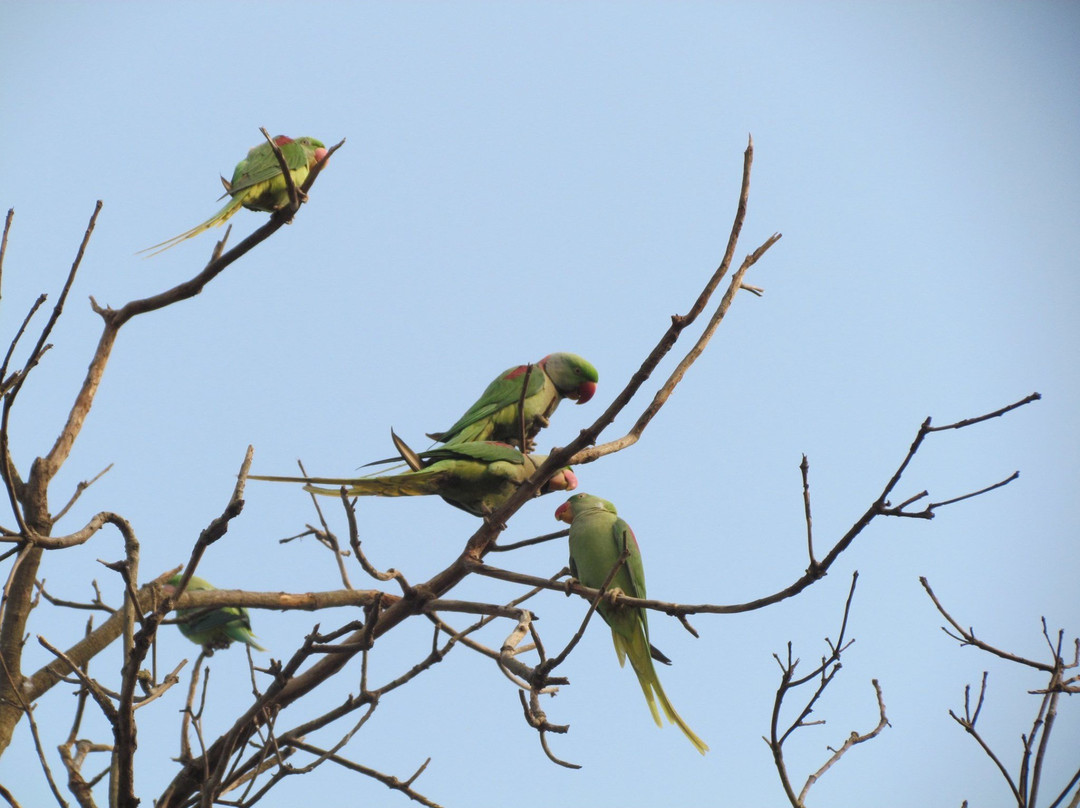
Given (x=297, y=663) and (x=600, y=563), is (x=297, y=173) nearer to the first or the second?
(x=600, y=563)

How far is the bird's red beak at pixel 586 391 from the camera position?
205 inches

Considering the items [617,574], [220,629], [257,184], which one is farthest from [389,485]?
[220,629]

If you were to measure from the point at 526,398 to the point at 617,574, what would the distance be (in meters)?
1.14

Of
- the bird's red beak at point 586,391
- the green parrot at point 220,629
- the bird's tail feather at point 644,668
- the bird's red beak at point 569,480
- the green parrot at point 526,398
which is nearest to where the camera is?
the bird's tail feather at point 644,668

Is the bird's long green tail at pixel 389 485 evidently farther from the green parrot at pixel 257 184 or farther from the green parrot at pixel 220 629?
the green parrot at pixel 220 629

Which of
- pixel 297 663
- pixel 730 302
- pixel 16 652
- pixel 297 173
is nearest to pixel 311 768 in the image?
pixel 297 663

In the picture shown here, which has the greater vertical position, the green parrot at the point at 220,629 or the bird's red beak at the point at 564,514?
the green parrot at the point at 220,629

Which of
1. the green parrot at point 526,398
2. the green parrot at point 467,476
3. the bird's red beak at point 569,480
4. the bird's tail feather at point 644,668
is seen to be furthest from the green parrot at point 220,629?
the bird's tail feather at point 644,668

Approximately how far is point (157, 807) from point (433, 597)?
1.12 m

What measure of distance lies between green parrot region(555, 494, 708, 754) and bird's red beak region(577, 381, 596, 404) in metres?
1.01

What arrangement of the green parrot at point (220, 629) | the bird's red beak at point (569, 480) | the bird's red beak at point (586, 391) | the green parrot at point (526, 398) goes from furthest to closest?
the green parrot at point (220, 629) < the bird's red beak at point (586, 391) < the green parrot at point (526, 398) < the bird's red beak at point (569, 480)

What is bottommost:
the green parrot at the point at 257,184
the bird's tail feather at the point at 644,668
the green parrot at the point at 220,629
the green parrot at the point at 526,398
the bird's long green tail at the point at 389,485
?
the bird's tail feather at the point at 644,668

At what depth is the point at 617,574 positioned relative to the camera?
3.82 metres

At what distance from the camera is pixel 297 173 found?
516cm
